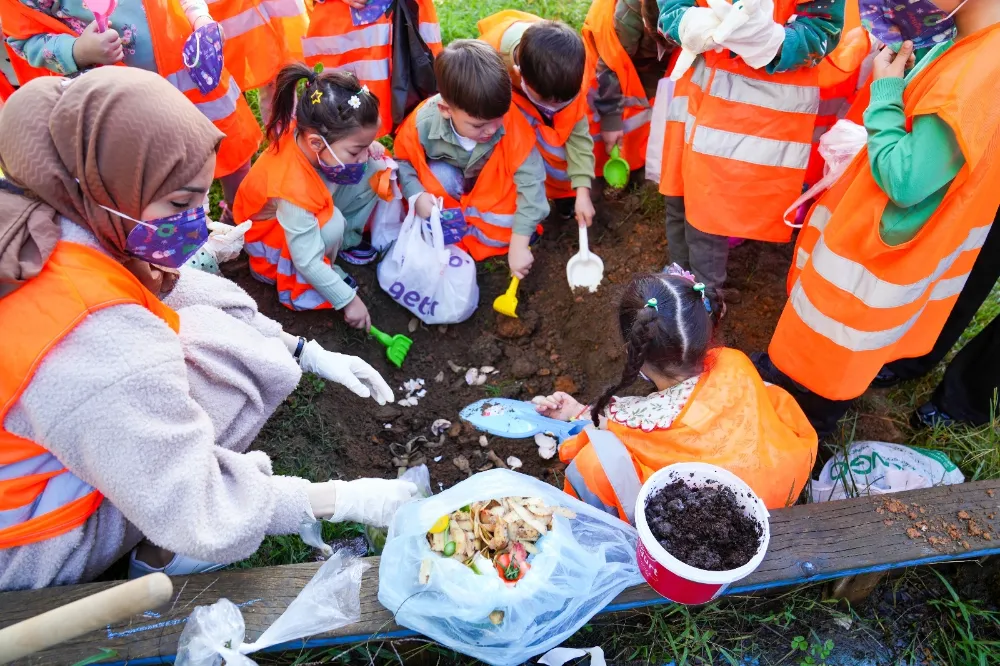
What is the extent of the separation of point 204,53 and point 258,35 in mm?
726

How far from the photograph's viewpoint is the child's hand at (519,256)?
3.29 m

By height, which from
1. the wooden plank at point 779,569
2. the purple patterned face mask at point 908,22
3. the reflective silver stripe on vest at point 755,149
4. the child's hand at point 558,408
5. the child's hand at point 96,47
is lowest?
the child's hand at point 558,408

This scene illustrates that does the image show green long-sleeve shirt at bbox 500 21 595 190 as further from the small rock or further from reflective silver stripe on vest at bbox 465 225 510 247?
the small rock

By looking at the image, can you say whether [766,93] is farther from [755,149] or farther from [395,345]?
[395,345]

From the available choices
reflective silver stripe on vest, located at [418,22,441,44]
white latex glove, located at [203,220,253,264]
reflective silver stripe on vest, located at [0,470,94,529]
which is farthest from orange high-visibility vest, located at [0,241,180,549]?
reflective silver stripe on vest, located at [418,22,441,44]

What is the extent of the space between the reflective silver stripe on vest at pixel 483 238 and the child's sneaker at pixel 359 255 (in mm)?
487

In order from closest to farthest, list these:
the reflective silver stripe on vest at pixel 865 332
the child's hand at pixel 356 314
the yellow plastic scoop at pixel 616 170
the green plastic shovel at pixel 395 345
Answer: the reflective silver stripe on vest at pixel 865 332 < the child's hand at pixel 356 314 < the green plastic shovel at pixel 395 345 < the yellow plastic scoop at pixel 616 170

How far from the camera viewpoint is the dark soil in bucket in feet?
5.23

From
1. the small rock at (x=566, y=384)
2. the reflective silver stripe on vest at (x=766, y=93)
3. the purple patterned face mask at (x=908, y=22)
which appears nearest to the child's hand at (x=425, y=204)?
the small rock at (x=566, y=384)

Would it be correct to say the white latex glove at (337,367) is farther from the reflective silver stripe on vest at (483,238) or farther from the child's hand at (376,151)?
the reflective silver stripe on vest at (483,238)

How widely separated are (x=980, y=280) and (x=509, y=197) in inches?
77.5

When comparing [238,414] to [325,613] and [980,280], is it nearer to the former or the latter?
[325,613]

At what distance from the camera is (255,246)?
2.99 meters

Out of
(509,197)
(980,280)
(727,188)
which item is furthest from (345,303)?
(980,280)
